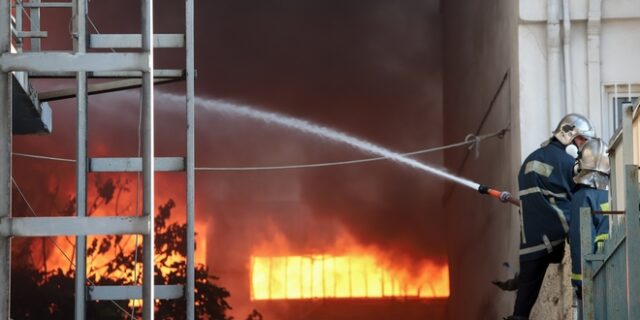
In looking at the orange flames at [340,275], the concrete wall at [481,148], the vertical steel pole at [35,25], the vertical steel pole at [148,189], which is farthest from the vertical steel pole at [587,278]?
the orange flames at [340,275]

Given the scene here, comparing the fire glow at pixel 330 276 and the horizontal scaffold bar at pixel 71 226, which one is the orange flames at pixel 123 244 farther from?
the horizontal scaffold bar at pixel 71 226

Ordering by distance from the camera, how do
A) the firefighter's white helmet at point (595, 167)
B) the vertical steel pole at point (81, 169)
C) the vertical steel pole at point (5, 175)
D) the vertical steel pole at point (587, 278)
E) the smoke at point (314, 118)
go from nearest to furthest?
the vertical steel pole at point (5, 175) < the vertical steel pole at point (81, 169) < the vertical steel pole at point (587, 278) < the firefighter's white helmet at point (595, 167) < the smoke at point (314, 118)

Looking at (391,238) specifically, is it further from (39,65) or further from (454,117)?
(39,65)

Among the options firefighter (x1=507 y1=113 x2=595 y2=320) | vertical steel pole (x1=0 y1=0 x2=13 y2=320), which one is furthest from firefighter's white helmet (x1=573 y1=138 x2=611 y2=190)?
vertical steel pole (x1=0 y1=0 x2=13 y2=320)

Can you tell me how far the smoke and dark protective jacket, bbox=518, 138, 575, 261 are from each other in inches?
437

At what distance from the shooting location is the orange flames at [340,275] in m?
23.0

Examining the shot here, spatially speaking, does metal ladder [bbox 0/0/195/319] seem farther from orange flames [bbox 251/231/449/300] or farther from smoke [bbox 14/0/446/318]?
orange flames [bbox 251/231/449/300]

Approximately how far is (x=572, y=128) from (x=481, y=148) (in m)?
5.16

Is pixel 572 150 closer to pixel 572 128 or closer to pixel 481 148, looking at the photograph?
pixel 572 128

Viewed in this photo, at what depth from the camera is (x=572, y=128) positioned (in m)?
11.6

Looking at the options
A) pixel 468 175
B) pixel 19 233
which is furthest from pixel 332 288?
pixel 19 233

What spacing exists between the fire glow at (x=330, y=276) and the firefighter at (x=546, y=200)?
442 inches

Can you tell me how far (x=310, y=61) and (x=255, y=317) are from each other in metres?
4.42

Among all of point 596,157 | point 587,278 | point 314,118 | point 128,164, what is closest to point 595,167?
point 596,157
